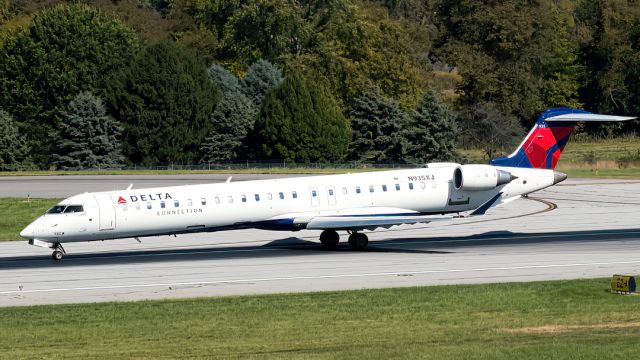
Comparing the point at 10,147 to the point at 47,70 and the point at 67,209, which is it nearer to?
the point at 47,70

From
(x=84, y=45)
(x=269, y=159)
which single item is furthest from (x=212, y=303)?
(x=84, y=45)

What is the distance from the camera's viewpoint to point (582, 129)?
12188 cm

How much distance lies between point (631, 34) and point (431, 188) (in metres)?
90.6

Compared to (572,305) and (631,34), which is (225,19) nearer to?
(631,34)

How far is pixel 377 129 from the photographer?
9619 cm

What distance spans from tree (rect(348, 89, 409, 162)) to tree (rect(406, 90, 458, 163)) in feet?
2.91

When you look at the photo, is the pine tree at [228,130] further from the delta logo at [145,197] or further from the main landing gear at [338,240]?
the delta logo at [145,197]

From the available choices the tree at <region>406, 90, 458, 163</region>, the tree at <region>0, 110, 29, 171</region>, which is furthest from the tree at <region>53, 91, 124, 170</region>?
the tree at <region>406, 90, 458, 163</region>

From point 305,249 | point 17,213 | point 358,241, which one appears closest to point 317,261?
point 358,241

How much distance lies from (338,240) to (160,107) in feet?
202

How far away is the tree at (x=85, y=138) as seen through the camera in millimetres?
94000

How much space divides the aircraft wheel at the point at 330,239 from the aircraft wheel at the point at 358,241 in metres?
0.62

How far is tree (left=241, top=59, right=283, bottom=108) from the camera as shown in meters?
107

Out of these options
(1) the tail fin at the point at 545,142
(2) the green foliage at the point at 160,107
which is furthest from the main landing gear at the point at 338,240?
(2) the green foliage at the point at 160,107
